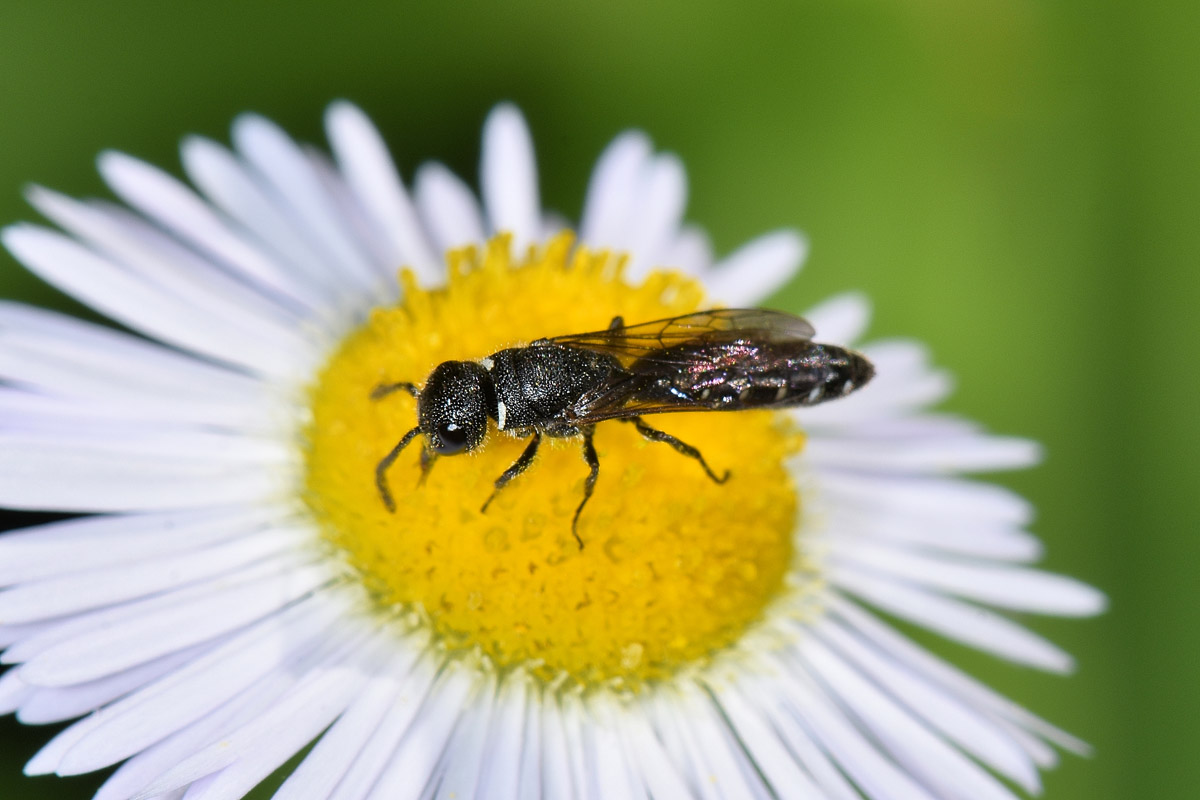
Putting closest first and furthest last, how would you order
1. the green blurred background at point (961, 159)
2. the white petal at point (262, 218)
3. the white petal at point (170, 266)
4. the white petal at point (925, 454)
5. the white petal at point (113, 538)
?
the white petal at point (113, 538) → the white petal at point (170, 266) → the white petal at point (262, 218) → the white petal at point (925, 454) → the green blurred background at point (961, 159)

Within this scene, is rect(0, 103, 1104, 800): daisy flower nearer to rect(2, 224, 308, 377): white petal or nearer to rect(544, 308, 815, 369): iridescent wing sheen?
rect(2, 224, 308, 377): white petal

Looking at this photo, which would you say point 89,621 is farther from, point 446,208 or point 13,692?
point 446,208

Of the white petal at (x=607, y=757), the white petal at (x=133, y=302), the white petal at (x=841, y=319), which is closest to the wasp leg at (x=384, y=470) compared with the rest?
the white petal at (x=607, y=757)

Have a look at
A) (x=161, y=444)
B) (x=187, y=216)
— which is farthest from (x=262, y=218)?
(x=161, y=444)

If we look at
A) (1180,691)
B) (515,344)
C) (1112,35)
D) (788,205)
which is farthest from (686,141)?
(1180,691)

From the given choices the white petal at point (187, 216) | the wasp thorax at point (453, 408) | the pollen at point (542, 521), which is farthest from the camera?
the white petal at point (187, 216)

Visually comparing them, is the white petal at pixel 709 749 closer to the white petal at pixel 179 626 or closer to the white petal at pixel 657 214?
the white petal at pixel 179 626

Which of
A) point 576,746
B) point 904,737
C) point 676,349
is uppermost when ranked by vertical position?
point 676,349
